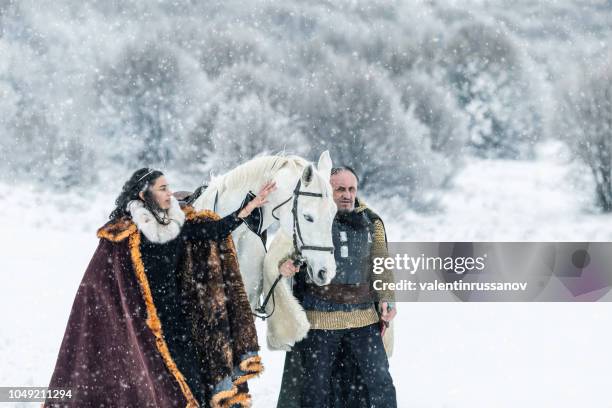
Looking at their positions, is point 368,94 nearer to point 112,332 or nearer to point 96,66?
point 96,66

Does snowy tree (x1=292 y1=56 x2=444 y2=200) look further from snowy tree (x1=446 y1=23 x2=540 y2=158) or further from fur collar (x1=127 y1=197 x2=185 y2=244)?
fur collar (x1=127 y1=197 x2=185 y2=244)

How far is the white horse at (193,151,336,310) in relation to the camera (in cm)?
346

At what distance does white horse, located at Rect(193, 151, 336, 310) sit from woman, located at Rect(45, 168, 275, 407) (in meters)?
0.34

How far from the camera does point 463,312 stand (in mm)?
9398

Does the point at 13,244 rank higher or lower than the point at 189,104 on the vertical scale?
lower

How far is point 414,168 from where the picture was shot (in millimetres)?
17578

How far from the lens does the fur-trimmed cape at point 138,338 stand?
323 cm

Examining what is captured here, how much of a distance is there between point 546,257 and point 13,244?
1035 cm

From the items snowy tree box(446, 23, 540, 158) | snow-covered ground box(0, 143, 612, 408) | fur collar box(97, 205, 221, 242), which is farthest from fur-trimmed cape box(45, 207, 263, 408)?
snowy tree box(446, 23, 540, 158)

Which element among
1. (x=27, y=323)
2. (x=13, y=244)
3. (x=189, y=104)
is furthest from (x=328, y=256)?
(x=189, y=104)
